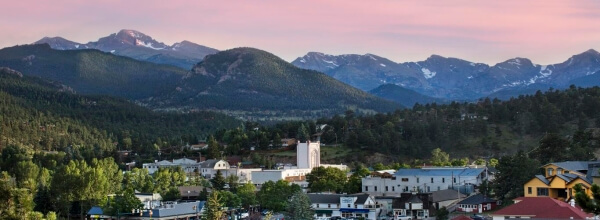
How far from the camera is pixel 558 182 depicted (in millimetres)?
57062

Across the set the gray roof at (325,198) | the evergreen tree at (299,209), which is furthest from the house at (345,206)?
the evergreen tree at (299,209)

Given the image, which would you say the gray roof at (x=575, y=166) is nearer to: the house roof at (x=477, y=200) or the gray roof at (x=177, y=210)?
the house roof at (x=477, y=200)

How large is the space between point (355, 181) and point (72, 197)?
26.2 metres

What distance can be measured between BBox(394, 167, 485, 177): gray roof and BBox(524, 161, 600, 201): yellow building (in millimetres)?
18016

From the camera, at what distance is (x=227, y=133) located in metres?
128

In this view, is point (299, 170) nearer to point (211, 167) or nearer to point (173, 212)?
point (211, 167)

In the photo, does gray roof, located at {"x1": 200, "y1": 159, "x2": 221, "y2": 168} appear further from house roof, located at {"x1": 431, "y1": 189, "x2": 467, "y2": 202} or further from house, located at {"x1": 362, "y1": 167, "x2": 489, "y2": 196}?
house roof, located at {"x1": 431, "y1": 189, "x2": 467, "y2": 202}

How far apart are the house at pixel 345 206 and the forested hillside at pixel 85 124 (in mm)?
43041

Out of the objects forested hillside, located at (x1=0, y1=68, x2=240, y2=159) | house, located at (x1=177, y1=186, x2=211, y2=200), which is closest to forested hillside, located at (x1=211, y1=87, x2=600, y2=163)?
forested hillside, located at (x1=0, y1=68, x2=240, y2=159)

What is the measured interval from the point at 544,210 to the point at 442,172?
34846 millimetres

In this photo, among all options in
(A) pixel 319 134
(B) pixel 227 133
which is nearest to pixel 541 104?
(A) pixel 319 134

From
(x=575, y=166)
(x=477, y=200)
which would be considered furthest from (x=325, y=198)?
(x=575, y=166)

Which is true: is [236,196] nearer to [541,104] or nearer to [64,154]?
[64,154]

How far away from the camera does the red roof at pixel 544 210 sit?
46656 mm
